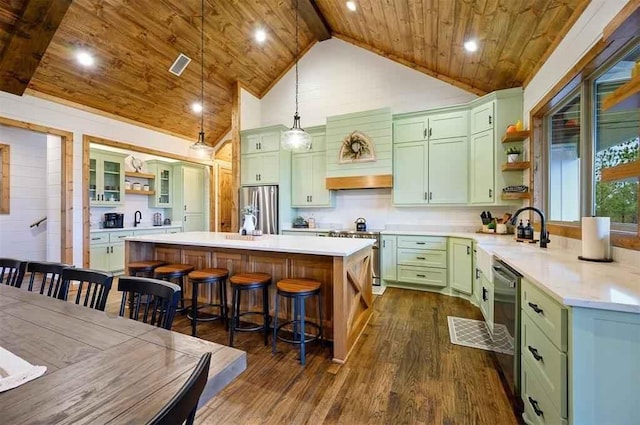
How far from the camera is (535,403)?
1.42 meters

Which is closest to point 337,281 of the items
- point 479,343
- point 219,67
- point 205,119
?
point 479,343

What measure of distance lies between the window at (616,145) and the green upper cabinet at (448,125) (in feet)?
6.32

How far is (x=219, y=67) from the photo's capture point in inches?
199

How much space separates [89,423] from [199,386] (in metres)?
0.29

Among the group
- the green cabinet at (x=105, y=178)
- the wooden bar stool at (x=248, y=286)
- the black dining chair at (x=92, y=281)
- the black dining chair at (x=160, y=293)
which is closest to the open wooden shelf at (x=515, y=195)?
the wooden bar stool at (x=248, y=286)

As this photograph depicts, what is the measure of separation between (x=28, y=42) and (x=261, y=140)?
322cm

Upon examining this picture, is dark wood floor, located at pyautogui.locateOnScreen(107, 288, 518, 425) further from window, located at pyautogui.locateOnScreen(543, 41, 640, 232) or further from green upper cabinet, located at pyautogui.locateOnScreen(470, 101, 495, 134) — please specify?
green upper cabinet, located at pyautogui.locateOnScreen(470, 101, 495, 134)

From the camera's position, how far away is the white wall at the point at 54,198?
4.34 metres

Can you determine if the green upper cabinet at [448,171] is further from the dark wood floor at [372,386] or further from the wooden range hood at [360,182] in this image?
the dark wood floor at [372,386]

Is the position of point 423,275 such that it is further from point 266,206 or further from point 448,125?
point 266,206

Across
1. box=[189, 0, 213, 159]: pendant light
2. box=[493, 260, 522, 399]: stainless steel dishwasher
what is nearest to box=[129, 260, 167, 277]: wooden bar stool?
box=[189, 0, 213, 159]: pendant light

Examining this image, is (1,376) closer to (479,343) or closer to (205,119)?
(479,343)

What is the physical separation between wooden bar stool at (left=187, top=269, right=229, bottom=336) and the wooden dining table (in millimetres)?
1346

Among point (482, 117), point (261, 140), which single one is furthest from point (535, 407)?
point (261, 140)
